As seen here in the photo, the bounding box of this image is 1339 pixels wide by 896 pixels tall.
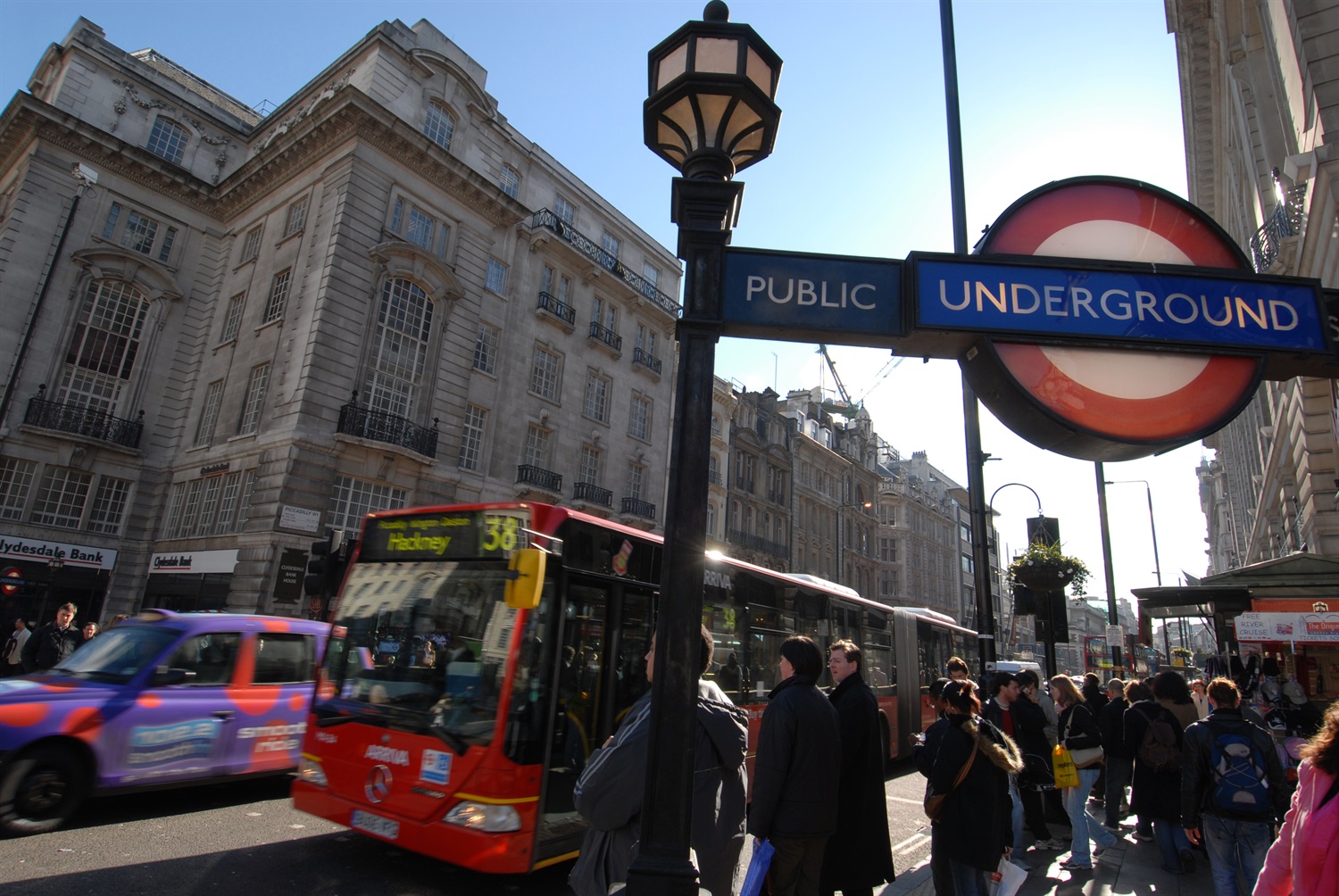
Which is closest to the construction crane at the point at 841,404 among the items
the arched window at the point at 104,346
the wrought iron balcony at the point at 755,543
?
the wrought iron balcony at the point at 755,543

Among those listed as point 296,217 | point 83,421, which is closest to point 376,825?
point 296,217

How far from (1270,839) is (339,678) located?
7508 mm

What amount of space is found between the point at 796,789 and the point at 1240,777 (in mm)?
3639

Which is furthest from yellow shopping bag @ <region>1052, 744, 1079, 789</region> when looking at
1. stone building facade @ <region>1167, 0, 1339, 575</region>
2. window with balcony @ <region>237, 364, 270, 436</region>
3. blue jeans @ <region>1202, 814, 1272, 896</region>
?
window with balcony @ <region>237, 364, 270, 436</region>

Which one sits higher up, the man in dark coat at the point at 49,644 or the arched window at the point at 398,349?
the arched window at the point at 398,349

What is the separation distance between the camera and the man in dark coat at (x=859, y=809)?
13.8 ft

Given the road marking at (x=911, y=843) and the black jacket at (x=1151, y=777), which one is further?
the road marking at (x=911, y=843)

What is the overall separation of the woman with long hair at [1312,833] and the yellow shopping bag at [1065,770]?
4.90 meters

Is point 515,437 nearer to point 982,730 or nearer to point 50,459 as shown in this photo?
point 50,459

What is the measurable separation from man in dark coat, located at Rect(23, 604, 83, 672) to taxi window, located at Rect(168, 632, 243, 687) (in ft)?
18.5

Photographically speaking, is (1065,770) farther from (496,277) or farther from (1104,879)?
(496,277)

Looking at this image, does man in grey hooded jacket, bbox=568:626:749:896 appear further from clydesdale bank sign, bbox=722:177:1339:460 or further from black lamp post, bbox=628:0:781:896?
clydesdale bank sign, bbox=722:177:1339:460

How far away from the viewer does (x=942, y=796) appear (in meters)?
4.63

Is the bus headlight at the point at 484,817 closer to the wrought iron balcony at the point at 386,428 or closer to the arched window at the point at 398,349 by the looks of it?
the wrought iron balcony at the point at 386,428
